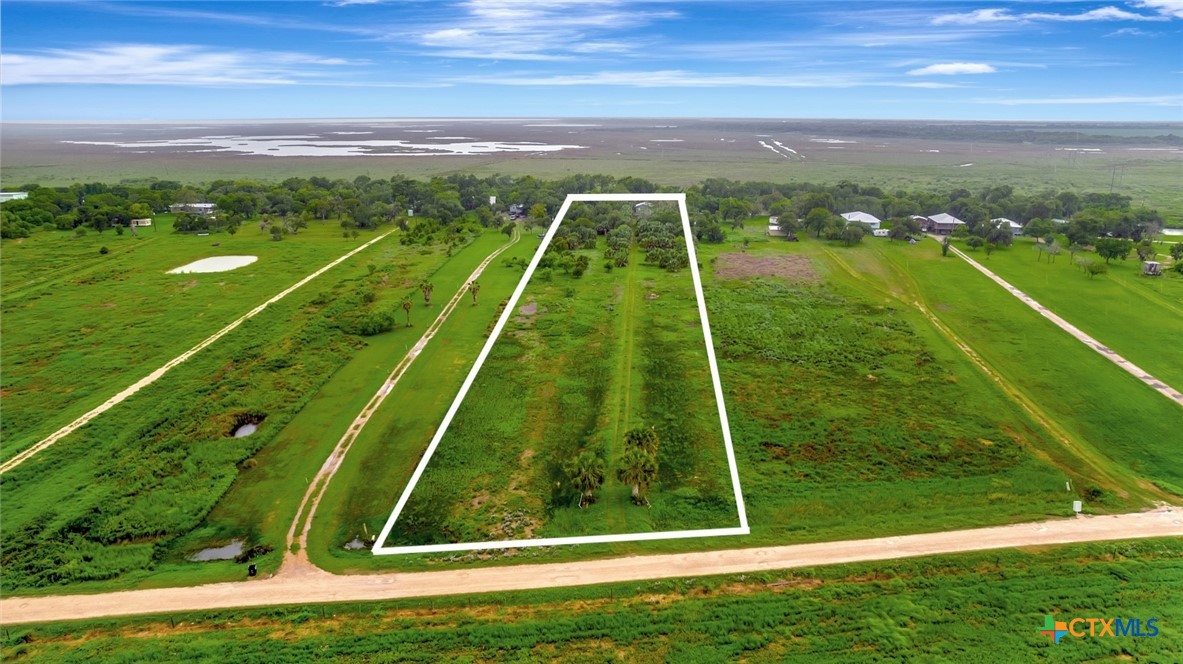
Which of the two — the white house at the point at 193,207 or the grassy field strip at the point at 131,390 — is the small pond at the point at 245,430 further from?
the white house at the point at 193,207

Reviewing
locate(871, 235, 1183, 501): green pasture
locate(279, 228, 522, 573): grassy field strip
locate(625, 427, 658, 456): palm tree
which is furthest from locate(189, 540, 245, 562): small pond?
locate(871, 235, 1183, 501): green pasture

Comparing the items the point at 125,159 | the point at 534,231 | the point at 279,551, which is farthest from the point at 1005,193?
the point at 125,159

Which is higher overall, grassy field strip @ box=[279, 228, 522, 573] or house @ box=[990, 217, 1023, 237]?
house @ box=[990, 217, 1023, 237]

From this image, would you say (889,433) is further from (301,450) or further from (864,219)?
(864,219)

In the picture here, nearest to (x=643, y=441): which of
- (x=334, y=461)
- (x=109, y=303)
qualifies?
(x=334, y=461)

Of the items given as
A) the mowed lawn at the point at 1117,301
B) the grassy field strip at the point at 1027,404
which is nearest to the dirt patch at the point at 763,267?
the grassy field strip at the point at 1027,404

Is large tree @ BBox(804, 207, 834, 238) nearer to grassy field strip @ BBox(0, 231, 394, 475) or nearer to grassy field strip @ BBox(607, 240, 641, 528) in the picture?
grassy field strip @ BBox(607, 240, 641, 528)

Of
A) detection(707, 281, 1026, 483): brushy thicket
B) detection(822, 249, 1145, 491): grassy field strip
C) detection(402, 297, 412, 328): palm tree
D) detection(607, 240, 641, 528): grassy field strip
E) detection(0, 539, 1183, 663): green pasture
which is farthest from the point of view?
detection(402, 297, 412, 328): palm tree
